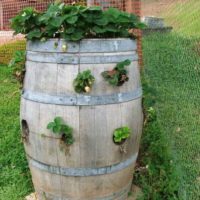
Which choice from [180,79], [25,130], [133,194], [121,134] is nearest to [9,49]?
[180,79]

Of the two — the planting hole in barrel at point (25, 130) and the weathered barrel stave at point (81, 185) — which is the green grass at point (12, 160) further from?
the planting hole in barrel at point (25, 130)

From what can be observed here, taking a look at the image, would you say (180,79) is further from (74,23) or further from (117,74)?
(74,23)

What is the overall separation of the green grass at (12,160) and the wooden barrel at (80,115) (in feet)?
1.56

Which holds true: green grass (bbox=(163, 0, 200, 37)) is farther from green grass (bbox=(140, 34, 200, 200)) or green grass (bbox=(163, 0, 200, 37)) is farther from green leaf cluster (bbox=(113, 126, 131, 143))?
green leaf cluster (bbox=(113, 126, 131, 143))

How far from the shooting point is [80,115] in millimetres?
2348

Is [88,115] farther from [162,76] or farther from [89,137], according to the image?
[162,76]

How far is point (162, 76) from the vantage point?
3.51m

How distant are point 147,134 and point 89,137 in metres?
1.46

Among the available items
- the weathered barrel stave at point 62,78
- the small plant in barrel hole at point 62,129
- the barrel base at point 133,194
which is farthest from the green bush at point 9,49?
the small plant in barrel hole at point 62,129

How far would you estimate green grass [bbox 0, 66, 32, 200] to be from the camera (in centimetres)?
308

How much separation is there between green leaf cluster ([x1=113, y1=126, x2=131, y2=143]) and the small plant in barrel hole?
0.29 metres

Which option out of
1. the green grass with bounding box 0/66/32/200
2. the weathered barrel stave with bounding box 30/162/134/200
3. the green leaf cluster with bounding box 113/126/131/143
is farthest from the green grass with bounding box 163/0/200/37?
the green grass with bounding box 0/66/32/200

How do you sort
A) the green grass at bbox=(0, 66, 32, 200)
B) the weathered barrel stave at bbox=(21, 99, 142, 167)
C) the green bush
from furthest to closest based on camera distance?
the green bush → the green grass at bbox=(0, 66, 32, 200) → the weathered barrel stave at bbox=(21, 99, 142, 167)

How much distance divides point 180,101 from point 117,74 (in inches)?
42.4
